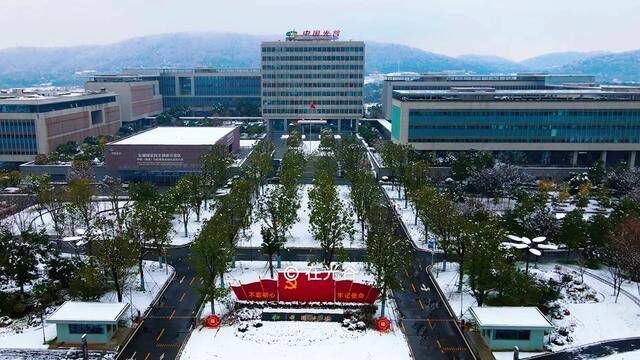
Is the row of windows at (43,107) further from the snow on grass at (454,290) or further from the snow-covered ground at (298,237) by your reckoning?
the snow on grass at (454,290)

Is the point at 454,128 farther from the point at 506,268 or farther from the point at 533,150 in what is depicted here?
the point at 506,268

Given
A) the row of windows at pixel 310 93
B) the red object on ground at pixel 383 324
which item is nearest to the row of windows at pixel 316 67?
the row of windows at pixel 310 93

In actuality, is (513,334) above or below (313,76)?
below

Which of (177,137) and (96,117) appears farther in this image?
(96,117)

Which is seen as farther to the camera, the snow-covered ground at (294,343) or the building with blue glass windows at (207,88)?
the building with blue glass windows at (207,88)

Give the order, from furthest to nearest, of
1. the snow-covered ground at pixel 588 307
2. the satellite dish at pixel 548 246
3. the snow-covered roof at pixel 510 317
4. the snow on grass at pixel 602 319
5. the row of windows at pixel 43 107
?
the row of windows at pixel 43 107, the satellite dish at pixel 548 246, the snow-covered ground at pixel 588 307, the snow on grass at pixel 602 319, the snow-covered roof at pixel 510 317

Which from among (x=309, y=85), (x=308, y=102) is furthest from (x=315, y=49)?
(x=308, y=102)

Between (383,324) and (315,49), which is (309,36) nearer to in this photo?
(315,49)
